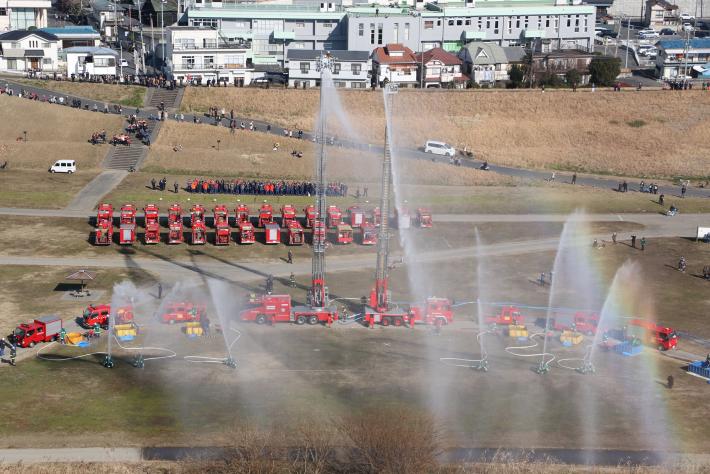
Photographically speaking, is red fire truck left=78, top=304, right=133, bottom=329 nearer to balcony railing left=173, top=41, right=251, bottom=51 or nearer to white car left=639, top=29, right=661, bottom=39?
balcony railing left=173, top=41, right=251, bottom=51

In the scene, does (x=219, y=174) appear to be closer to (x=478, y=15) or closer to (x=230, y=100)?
(x=230, y=100)

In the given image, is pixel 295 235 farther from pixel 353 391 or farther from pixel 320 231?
pixel 353 391

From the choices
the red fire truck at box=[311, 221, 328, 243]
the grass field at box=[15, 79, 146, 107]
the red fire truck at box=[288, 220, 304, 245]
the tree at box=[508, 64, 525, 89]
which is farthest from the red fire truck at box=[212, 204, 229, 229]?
the tree at box=[508, 64, 525, 89]

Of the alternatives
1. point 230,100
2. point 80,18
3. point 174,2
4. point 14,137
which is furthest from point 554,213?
point 80,18

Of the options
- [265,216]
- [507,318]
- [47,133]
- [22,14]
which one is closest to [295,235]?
[265,216]

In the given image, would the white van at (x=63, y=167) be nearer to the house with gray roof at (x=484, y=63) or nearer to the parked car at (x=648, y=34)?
the house with gray roof at (x=484, y=63)

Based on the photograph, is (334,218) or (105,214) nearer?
(105,214)

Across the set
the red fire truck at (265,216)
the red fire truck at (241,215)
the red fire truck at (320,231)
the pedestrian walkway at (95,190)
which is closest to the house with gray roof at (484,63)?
the pedestrian walkway at (95,190)
